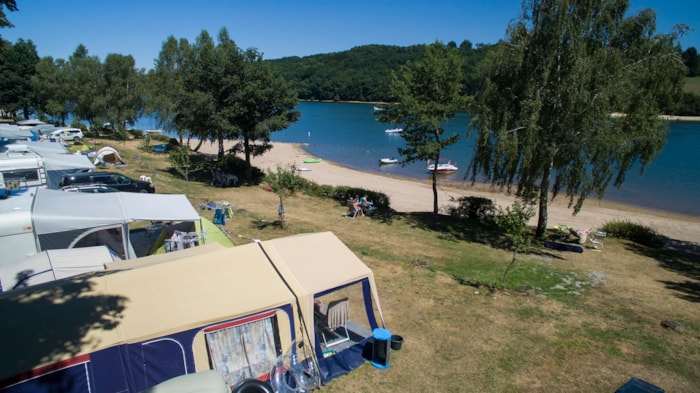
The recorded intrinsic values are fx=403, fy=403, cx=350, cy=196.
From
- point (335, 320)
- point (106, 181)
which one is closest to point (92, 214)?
point (335, 320)

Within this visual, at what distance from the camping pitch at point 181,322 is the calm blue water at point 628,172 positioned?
13.3 meters

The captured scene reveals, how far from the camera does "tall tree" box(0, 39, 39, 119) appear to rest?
192 ft

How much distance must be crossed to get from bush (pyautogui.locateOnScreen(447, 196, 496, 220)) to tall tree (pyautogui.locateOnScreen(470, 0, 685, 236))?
12.4 ft

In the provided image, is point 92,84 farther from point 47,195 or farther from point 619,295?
point 619,295

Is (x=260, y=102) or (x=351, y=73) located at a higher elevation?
(x=351, y=73)

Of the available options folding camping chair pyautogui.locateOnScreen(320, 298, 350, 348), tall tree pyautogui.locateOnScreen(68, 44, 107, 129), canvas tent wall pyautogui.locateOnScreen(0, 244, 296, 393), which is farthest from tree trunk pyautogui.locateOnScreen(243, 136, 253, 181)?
tall tree pyautogui.locateOnScreen(68, 44, 107, 129)

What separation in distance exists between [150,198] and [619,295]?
1436 cm

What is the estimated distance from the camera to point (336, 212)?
20.0 metres

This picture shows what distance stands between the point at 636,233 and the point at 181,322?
65.0 ft

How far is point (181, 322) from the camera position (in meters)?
6.19

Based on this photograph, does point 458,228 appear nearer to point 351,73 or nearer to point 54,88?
point 54,88

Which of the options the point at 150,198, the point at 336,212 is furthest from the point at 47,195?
the point at 336,212

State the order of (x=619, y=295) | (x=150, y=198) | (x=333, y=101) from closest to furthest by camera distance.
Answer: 1. (x=619, y=295)
2. (x=150, y=198)
3. (x=333, y=101)

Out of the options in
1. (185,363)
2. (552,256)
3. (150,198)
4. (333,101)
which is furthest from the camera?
(333,101)
